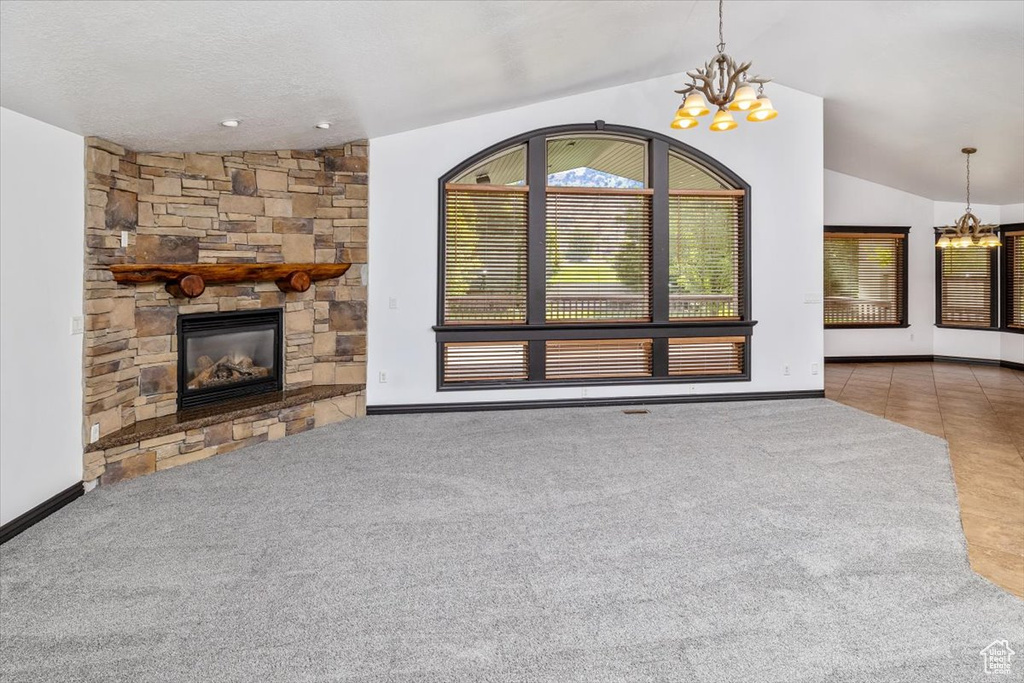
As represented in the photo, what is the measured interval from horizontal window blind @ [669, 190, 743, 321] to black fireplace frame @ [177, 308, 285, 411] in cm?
409

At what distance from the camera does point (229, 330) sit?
15.3 feet

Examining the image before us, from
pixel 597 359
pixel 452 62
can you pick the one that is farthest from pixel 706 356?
pixel 452 62

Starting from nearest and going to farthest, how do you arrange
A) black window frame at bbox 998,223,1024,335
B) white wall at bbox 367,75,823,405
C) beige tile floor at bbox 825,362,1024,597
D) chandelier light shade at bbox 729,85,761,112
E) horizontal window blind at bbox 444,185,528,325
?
beige tile floor at bbox 825,362,1024,597 < chandelier light shade at bbox 729,85,761,112 < white wall at bbox 367,75,823,405 < horizontal window blind at bbox 444,185,528,325 < black window frame at bbox 998,223,1024,335

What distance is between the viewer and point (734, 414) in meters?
5.45

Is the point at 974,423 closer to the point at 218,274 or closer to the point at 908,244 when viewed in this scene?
the point at 908,244

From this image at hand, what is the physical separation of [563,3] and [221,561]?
389cm

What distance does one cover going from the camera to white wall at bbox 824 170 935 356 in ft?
28.8

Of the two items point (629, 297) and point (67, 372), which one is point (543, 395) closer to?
point (629, 297)

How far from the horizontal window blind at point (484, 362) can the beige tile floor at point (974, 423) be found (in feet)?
12.0

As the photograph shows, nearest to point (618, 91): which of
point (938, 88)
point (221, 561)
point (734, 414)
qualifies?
point (938, 88)

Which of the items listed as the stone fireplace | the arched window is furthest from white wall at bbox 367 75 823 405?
the stone fireplace

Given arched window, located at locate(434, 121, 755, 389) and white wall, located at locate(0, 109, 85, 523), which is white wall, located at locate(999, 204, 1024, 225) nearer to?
arched window, located at locate(434, 121, 755, 389)

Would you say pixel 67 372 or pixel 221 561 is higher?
pixel 67 372

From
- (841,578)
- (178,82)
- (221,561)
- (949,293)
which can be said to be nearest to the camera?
(841,578)
